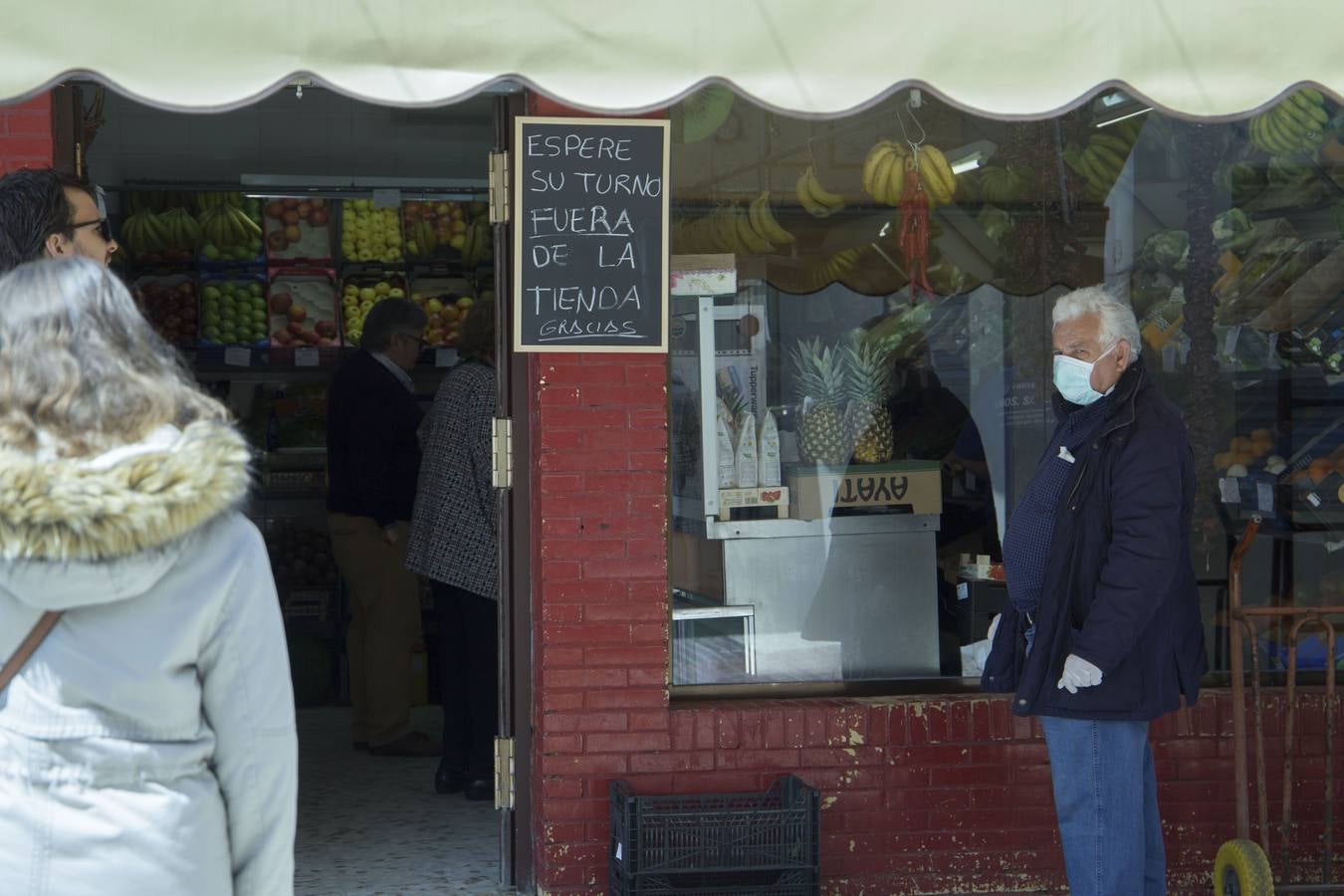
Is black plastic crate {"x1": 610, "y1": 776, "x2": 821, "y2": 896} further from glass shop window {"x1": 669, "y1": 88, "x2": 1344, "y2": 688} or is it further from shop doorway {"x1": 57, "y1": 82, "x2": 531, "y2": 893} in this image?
shop doorway {"x1": 57, "y1": 82, "x2": 531, "y2": 893}

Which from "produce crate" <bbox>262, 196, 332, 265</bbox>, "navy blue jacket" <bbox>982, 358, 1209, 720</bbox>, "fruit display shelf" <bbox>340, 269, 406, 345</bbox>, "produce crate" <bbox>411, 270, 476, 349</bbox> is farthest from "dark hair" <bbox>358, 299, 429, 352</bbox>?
"navy blue jacket" <bbox>982, 358, 1209, 720</bbox>

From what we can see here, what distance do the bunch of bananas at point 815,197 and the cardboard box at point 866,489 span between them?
0.93 m

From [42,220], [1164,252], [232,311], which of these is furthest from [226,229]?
[42,220]

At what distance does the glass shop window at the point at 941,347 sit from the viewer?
18.2 feet

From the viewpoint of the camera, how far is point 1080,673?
13.6 feet

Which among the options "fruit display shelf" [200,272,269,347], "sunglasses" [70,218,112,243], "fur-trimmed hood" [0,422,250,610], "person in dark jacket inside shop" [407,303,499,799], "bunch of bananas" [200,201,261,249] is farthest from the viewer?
"bunch of bananas" [200,201,261,249]

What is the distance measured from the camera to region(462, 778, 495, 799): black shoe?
6.59 meters

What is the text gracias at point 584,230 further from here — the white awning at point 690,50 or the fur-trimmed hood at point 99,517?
the fur-trimmed hood at point 99,517

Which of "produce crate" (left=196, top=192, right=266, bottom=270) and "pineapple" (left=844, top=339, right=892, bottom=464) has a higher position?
"produce crate" (left=196, top=192, right=266, bottom=270)

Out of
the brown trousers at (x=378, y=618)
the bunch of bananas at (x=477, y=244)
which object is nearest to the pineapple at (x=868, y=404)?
the brown trousers at (x=378, y=618)

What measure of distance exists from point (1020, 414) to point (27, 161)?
11.5ft

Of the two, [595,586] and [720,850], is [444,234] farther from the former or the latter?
[720,850]

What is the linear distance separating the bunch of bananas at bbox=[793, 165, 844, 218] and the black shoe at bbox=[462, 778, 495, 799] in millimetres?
2740

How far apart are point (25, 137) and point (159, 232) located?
14.5 ft
